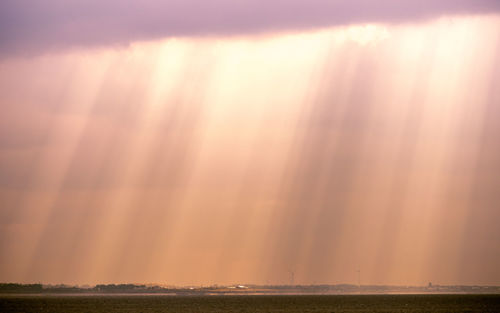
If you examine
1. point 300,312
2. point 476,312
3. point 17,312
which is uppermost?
point 476,312

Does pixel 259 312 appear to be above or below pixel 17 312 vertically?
above

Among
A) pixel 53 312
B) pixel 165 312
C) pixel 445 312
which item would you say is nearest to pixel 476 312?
pixel 445 312

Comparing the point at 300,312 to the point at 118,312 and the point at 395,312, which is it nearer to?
the point at 395,312

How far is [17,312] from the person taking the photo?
136000mm

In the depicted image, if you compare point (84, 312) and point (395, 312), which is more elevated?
point (395, 312)

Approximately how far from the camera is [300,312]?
140 metres

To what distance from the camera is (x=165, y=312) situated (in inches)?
5295

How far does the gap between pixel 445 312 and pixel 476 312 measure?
6.19m

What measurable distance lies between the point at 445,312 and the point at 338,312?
20529mm

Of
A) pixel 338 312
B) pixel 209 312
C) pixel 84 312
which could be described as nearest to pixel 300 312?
pixel 338 312

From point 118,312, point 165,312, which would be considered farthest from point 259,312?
point 118,312

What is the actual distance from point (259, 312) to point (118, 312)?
2737cm

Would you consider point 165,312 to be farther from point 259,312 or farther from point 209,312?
point 259,312

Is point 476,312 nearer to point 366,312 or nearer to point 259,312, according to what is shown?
point 366,312
